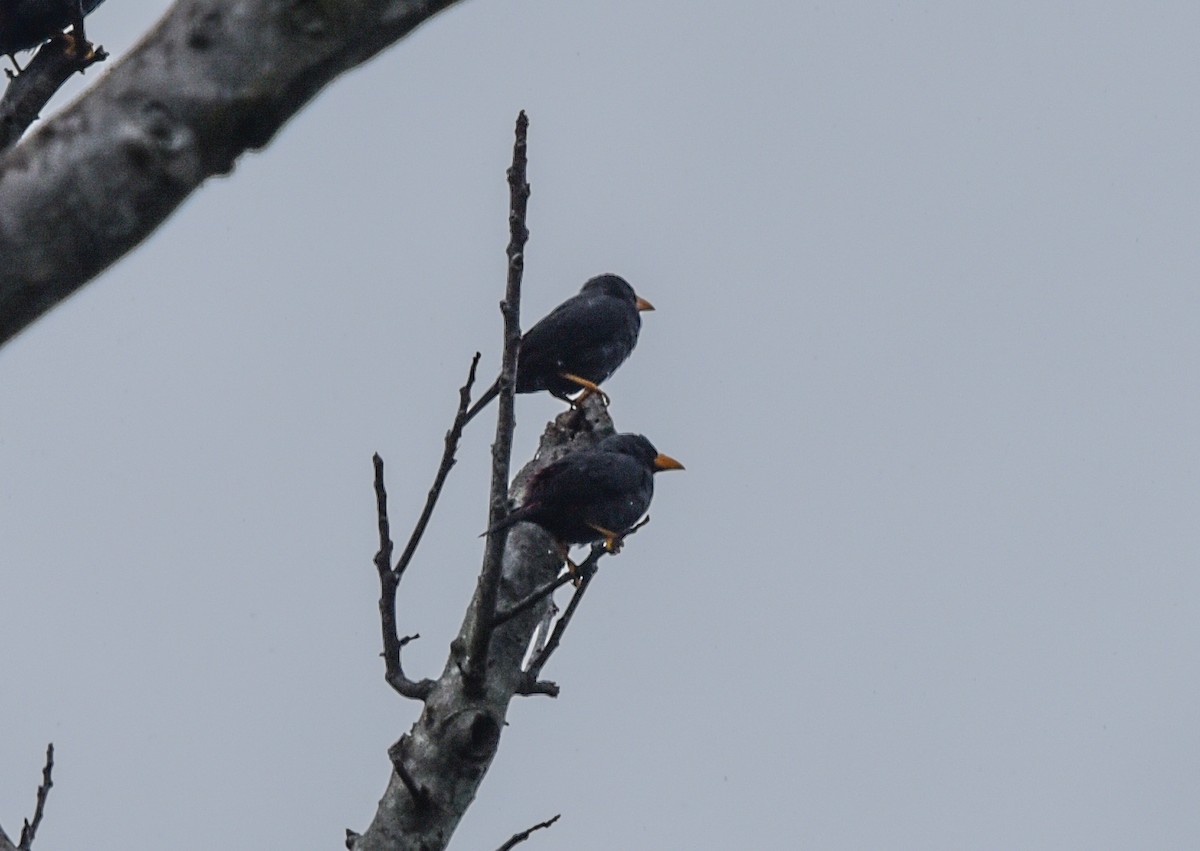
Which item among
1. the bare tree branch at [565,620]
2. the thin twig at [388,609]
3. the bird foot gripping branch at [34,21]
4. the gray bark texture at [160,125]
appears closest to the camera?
the gray bark texture at [160,125]

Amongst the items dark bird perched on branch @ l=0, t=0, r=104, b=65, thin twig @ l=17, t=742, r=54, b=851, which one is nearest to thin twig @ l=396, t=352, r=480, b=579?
thin twig @ l=17, t=742, r=54, b=851

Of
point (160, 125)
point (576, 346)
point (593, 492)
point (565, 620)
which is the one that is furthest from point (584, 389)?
point (160, 125)

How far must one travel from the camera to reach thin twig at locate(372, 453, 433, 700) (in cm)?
384

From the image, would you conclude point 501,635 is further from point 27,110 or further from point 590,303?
point 590,303

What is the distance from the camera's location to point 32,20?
493 cm

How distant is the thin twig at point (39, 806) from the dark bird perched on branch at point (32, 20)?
2605 mm

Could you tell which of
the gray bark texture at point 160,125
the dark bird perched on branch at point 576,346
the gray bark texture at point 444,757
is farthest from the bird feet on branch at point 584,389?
the gray bark texture at point 160,125

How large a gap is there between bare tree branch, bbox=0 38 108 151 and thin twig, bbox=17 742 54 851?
1810 millimetres

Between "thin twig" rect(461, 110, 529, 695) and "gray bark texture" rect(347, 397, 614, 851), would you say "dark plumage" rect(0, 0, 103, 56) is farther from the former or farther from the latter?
"gray bark texture" rect(347, 397, 614, 851)

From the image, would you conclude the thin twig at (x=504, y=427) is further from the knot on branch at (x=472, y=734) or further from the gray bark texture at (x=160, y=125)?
the gray bark texture at (x=160, y=125)

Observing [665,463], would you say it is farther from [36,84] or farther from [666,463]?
[36,84]

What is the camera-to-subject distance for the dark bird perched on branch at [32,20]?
16.0ft

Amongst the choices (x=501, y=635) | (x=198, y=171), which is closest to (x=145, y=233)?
(x=198, y=171)

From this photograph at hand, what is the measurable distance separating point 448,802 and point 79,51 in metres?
2.80
